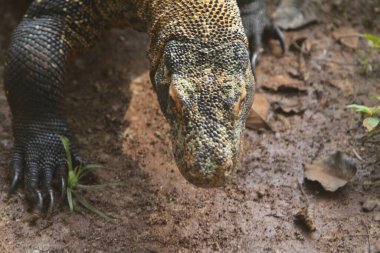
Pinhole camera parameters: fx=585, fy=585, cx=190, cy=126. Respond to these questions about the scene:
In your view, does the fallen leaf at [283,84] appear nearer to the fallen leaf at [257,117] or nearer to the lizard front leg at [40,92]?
the fallen leaf at [257,117]

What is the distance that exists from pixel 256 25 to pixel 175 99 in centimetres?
231

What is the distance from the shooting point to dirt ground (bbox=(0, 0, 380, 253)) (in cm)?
393

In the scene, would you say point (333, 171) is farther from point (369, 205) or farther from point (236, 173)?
point (236, 173)

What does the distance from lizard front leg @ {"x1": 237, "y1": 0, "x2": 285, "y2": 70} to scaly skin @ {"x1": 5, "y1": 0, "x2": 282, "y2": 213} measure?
4.03 feet

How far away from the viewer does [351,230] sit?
4012mm

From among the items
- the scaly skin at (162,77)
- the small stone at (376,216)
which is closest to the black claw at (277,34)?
the scaly skin at (162,77)

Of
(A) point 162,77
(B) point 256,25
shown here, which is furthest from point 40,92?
(B) point 256,25

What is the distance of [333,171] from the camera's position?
4.43 m

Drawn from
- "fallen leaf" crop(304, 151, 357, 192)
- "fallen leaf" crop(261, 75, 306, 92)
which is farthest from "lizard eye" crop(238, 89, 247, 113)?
"fallen leaf" crop(261, 75, 306, 92)

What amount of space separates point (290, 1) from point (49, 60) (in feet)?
9.16

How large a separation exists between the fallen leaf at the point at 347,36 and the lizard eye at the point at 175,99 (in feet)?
9.01

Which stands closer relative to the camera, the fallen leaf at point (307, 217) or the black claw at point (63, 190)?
the fallen leaf at point (307, 217)

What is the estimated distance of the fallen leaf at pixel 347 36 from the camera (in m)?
5.77

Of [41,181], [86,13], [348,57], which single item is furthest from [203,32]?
[348,57]
